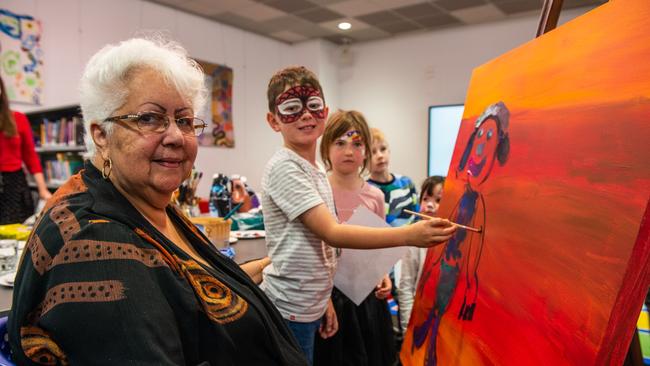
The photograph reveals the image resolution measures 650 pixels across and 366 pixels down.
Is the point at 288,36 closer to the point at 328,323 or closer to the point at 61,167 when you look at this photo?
the point at 61,167

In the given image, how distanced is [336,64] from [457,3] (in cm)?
220

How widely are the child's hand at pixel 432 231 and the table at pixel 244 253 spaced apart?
2.63 ft

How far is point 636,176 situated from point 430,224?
15.7 inches

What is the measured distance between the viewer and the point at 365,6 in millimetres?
4789

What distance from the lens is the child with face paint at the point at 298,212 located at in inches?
44.3

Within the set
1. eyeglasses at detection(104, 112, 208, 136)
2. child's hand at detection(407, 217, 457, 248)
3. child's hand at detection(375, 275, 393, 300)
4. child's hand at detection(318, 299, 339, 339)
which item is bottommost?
child's hand at detection(318, 299, 339, 339)

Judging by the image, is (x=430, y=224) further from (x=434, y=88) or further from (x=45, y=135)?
(x=434, y=88)

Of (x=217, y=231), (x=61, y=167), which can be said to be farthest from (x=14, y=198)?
(x=217, y=231)

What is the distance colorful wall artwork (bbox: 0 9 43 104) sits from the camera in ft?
12.1

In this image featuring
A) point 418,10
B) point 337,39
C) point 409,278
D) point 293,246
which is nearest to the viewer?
point 293,246

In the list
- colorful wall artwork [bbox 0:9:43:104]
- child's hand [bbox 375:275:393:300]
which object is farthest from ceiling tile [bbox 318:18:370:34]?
child's hand [bbox 375:275:393:300]

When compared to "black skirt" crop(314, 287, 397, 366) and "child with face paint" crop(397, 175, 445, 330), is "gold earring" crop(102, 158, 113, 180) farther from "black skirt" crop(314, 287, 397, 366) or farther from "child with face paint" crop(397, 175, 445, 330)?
"child with face paint" crop(397, 175, 445, 330)

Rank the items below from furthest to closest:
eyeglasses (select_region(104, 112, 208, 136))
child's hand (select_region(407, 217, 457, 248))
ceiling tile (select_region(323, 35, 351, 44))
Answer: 1. ceiling tile (select_region(323, 35, 351, 44))
2. child's hand (select_region(407, 217, 457, 248))
3. eyeglasses (select_region(104, 112, 208, 136))

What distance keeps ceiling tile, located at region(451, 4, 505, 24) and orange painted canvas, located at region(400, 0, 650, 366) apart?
14.3ft
